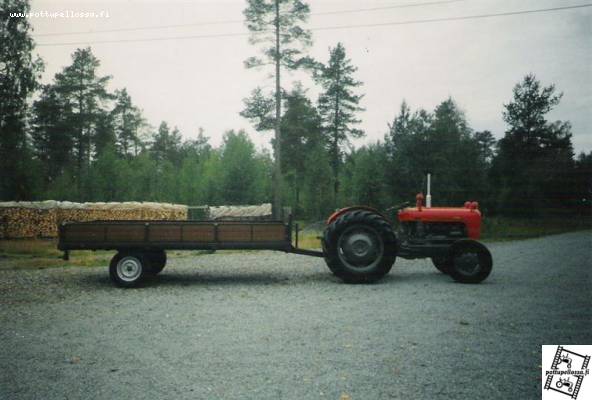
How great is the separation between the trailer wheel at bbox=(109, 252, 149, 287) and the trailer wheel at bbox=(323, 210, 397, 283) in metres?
3.88

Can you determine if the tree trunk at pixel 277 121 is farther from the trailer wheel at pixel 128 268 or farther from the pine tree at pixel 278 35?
the trailer wheel at pixel 128 268

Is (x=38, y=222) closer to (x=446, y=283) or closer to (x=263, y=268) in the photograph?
(x=263, y=268)

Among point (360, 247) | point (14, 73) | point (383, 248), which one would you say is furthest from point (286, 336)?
point (14, 73)

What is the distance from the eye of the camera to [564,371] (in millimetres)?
3512

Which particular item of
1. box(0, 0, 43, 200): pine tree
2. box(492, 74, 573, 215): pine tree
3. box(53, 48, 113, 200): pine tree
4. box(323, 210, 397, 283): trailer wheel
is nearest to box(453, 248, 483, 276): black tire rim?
box(323, 210, 397, 283): trailer wheel

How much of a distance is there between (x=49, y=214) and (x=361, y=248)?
18977mm

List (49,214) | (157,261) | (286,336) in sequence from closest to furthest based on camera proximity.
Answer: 1. (286,336)
2. (157,261)
3. (49,214)

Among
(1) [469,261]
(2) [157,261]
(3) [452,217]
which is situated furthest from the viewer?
(2) [157,261]

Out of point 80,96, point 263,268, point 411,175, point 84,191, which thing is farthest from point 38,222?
point 411,175

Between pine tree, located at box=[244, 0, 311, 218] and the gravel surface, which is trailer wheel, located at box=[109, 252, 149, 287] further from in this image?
pine tree, located at box=[244, 0, 311, 218]

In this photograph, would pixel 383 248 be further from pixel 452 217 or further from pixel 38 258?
pixel 38 258

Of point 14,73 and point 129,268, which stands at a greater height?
point 14,73

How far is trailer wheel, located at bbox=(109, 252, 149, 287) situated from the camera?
791 cm

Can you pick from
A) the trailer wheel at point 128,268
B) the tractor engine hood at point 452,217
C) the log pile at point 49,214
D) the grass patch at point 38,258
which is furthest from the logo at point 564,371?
the log pile at point 49,214
